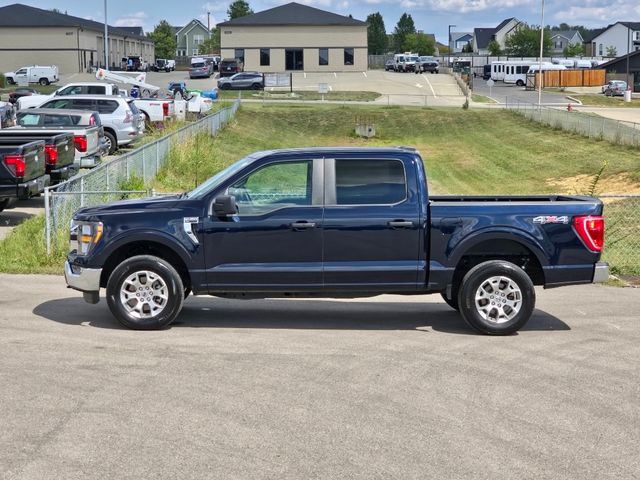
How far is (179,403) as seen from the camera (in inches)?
302

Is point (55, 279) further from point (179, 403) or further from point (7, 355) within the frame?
point (179, 403)

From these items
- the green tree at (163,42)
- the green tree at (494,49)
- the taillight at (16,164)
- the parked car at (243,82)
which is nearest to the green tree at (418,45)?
the green tree at (494,49)

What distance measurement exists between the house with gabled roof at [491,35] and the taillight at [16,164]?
17367 cm

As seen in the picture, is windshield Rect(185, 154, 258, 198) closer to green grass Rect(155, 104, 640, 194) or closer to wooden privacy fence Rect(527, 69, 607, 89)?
green grass Rect(155, 104, 640, 194)

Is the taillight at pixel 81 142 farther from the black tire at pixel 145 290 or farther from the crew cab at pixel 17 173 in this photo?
the black tire at pixel 145 290

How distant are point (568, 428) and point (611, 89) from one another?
87.8 m

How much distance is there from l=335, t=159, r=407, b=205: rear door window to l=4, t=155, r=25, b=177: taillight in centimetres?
900

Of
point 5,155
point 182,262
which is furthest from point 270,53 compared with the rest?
point 182,262

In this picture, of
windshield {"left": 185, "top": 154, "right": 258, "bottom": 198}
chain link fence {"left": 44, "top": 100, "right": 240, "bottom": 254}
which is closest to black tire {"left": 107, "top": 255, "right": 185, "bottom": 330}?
windshield {"left": 185, "top": 154, "right": 258, "bottom": 198}

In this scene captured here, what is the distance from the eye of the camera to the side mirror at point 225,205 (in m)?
9.95

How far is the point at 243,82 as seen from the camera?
78.6 metres

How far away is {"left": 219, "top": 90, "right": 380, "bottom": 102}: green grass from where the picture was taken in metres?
71.4

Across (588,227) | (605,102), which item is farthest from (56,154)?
(605,102)

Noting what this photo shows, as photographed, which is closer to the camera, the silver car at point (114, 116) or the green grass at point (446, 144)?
the silver car at point (114, 116)
